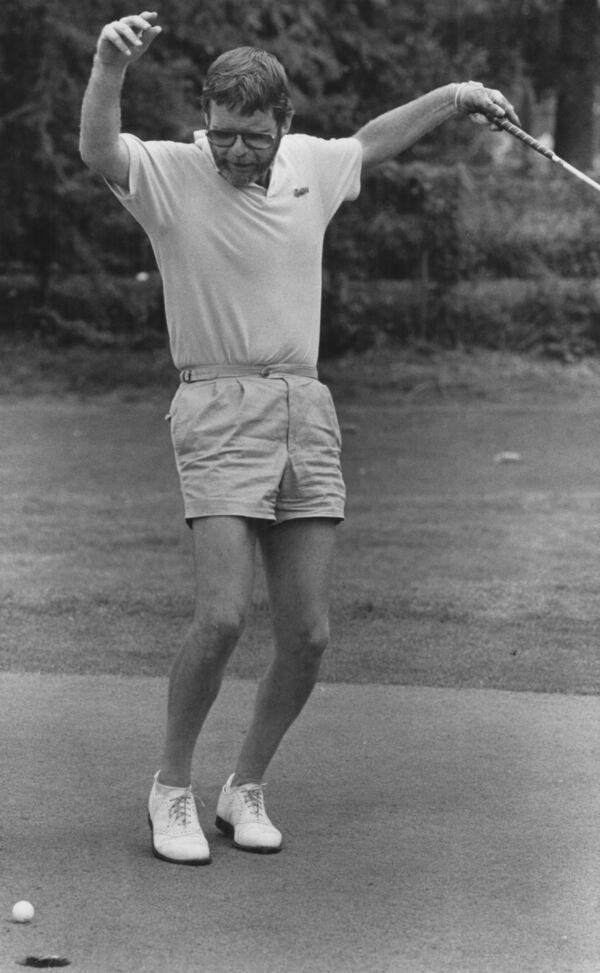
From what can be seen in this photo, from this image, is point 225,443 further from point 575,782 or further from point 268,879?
point 575,782

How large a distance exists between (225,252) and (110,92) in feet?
1.41

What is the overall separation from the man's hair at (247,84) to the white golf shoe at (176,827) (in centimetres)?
153

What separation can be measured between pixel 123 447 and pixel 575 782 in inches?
279

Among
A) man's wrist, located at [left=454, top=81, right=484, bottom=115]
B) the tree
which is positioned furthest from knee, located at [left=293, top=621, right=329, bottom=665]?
the tree

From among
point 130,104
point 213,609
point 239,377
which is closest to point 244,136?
point 239,377

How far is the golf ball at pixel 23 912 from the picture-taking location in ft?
11.2

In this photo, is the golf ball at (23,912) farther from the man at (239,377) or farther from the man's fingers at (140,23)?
the man's fingers at (140,23)

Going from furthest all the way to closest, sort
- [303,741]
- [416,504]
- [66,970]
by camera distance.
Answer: [416,504], [303,741], [66,970]

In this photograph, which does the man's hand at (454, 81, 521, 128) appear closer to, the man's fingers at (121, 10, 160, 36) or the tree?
the man's fingers at (121, 10, 160, 36)

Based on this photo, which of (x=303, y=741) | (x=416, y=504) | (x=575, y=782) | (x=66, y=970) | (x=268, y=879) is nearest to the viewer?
(x=66, y=970)

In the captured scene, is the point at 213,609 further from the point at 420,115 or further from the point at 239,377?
the point at 420,115

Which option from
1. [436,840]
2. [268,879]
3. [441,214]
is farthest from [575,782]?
[441,214]

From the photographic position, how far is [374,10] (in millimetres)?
15930

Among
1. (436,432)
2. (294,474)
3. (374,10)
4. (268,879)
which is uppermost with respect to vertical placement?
(374,10)
